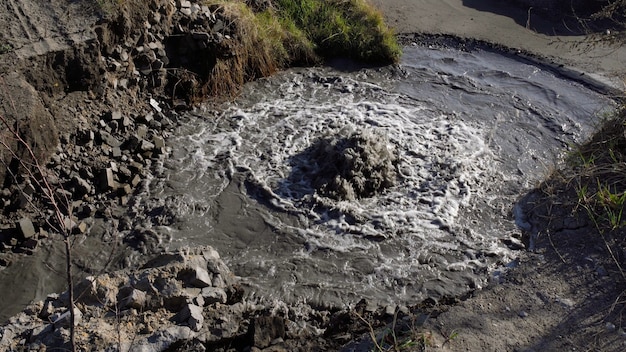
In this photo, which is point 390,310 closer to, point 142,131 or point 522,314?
point 522,314

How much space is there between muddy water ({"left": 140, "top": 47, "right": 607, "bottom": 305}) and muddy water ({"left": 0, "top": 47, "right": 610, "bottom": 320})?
0.02 metres

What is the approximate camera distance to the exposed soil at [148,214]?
4.25 metres

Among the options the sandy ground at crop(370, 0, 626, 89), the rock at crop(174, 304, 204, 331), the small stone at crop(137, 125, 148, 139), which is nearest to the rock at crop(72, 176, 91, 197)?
the small stone at crop(137, 125, 148, 139)

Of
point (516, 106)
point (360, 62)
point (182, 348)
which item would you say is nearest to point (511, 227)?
point (516, 106)

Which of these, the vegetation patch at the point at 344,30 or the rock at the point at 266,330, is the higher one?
the vegetation patch at the point at 344,30

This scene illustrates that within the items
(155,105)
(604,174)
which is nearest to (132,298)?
(155,105)

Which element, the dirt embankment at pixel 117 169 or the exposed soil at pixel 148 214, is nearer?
the dirt embankment at pixel 117 169

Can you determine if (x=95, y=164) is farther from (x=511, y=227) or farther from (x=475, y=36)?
(x=475, y=36)

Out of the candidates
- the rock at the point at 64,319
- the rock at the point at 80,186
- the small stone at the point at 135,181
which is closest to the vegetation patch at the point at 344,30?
the small stone at the point at 135,181

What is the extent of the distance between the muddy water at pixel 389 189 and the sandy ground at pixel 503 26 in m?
0.72

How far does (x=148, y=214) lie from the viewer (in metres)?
5.76

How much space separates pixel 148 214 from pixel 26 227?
3.50 feet

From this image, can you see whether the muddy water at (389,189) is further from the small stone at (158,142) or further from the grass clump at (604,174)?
the grass clump at (604,174)

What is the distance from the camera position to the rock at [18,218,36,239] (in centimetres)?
523
